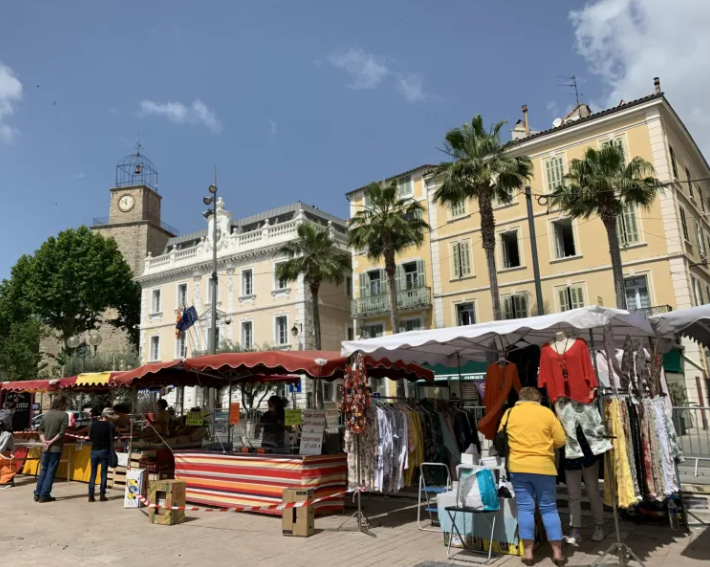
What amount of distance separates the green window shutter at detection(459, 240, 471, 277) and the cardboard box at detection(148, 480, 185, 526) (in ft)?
67.7

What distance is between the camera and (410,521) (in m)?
7.57

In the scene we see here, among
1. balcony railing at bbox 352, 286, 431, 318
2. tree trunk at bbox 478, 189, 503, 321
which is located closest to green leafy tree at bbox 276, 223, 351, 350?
balcony railing at bbox 352, 286, 431, 318

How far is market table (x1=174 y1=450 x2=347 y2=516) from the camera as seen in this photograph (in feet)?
26.2

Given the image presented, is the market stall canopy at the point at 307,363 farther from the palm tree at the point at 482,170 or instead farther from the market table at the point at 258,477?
the palm tree at the point at 482,170

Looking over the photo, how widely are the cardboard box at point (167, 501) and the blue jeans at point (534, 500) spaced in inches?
189

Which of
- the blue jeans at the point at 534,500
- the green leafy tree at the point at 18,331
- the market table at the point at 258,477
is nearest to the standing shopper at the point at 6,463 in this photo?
the market table at the point at 258,477

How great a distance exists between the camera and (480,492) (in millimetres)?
5660

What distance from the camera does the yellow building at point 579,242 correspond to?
21.6m

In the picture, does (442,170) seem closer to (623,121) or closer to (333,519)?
(623,121)

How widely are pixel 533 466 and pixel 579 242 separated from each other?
66.5ft

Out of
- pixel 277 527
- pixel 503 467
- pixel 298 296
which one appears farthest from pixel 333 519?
pixel 298 296

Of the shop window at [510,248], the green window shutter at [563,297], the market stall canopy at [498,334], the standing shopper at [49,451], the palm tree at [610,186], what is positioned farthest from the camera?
the shop window at [510,248]

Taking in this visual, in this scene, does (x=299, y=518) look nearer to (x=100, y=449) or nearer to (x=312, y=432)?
(x=312, y=432)

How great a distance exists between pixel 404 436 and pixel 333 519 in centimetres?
160
